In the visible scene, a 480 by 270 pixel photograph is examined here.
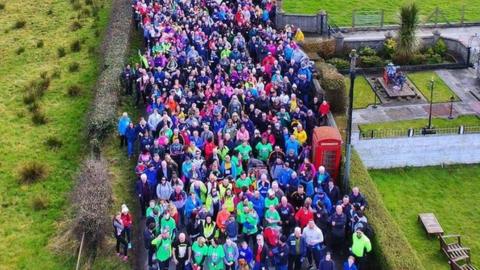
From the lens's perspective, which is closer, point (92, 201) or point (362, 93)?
point (92, 201)

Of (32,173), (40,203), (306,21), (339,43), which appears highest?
(306,21)

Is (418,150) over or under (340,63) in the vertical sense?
under

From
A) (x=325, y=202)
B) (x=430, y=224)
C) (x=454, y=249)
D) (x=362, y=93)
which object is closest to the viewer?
(x=325, y=202)

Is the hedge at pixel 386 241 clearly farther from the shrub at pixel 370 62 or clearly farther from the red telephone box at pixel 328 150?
the shrub at pixel 370 62

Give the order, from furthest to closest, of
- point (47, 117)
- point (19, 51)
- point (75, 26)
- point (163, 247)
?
point (75, 26) < point (19, 51) < point (47, 117) < point (163, 247)

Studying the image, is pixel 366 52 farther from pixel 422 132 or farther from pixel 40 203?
pixel 40 203

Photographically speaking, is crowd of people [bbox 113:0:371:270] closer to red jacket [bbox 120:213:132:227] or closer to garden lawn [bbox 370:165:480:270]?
red jacket [bbox 120:213:132:227]

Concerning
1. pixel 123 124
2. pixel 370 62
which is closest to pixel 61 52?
pixel 123 124
